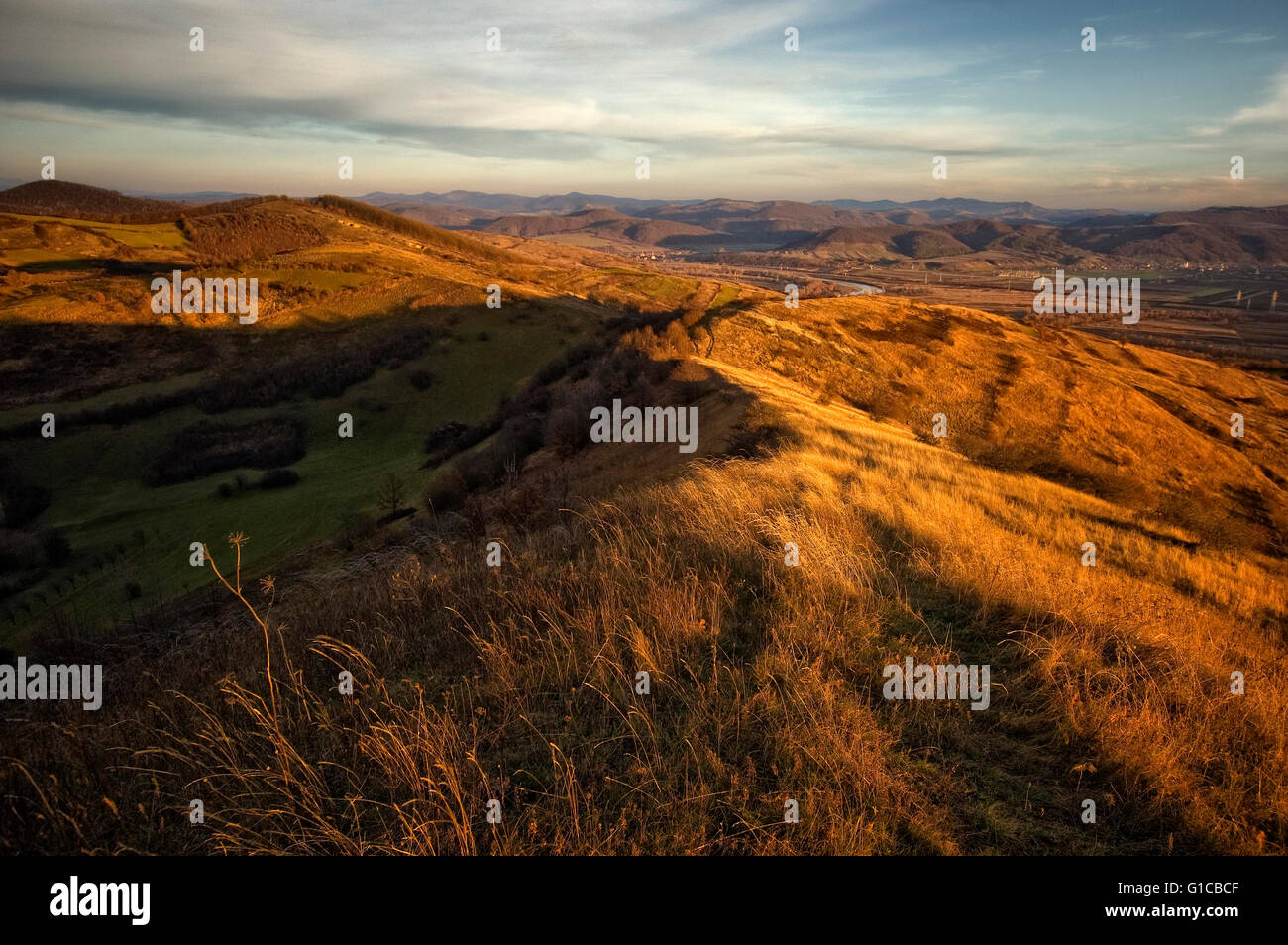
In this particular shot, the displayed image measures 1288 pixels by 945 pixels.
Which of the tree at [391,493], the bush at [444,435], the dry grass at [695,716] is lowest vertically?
the tree at [391,493]

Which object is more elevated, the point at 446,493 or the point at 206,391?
the point at 206,391

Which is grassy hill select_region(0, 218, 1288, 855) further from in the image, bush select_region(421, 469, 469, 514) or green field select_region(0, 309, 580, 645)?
green field select_region(0, 309, 580, 645)

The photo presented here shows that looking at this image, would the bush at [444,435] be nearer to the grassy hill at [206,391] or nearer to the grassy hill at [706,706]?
the grassy hill at [206,391]

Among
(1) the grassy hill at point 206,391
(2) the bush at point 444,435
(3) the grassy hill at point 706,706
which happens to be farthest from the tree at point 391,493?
(3) the grassy hill at point 706,706

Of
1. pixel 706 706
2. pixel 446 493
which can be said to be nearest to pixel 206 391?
pixel 446 493

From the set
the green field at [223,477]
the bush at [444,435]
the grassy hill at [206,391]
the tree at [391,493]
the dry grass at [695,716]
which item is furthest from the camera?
the bush at [444,435]

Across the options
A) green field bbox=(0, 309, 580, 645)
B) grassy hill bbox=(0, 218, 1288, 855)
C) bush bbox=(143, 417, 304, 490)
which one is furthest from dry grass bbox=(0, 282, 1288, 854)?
bush bbox=(143, 417, 304, 490)

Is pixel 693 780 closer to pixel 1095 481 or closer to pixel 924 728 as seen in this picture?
pixel 924 728

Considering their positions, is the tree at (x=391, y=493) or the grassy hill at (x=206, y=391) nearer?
the grassy hill at (x=206, y=391)

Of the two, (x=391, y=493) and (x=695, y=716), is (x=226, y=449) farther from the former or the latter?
(x=695, y=716)

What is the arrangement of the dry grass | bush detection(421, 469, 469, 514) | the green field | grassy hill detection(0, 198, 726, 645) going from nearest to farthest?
1. the dry grass
2. the green field
3. bush detection(421, 469, 469, 514)
4. grassy hill detection(0, 198, 726, 645)

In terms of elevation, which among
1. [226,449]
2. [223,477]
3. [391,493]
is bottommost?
[391,493]

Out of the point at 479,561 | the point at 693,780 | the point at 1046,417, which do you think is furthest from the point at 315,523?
the point at 1046,417
